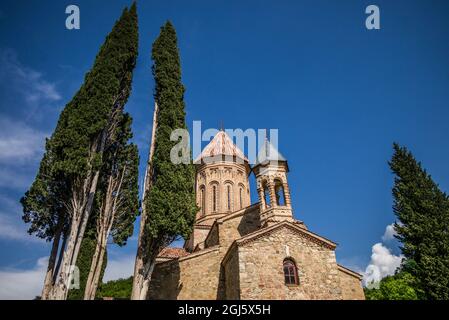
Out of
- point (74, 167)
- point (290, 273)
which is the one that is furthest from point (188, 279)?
point (74, 167)

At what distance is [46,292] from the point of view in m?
10.3

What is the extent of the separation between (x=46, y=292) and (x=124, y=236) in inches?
131

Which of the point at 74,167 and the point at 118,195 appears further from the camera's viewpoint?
the point at 118,195

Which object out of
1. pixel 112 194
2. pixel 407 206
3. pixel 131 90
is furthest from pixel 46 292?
pixel 407 206

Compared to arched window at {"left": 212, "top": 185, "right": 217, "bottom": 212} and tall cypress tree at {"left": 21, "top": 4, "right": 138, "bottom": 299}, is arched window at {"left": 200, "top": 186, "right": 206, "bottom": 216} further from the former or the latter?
tall cypress tree at {"left": 21, "top": 4, "right": 138, "bottom": 299}

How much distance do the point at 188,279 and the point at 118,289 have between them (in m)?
14.3

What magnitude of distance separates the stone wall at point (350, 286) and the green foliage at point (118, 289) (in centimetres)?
1604

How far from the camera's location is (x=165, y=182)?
37.8 feet

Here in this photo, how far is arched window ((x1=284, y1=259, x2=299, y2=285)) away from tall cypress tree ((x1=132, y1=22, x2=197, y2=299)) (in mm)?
4334

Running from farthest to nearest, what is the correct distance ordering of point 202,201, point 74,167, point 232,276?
point 202,201 → point 232,276 → point 74,167

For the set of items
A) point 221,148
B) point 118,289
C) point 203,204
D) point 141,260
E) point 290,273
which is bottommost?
point 290,273

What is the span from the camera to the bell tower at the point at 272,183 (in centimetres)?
1449

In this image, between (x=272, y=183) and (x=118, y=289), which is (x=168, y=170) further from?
(x=118, y=289)

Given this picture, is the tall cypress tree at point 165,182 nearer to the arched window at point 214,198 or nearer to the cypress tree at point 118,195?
the cypress tree at point 118,195
